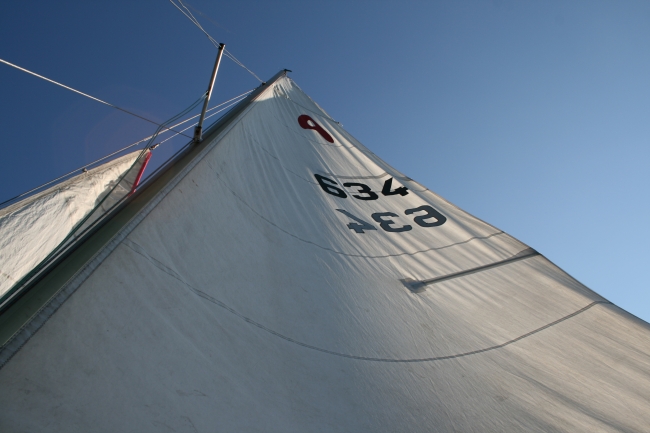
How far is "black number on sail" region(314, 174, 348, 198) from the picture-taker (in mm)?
3818

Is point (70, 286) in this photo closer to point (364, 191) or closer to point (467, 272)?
point (467, 272)

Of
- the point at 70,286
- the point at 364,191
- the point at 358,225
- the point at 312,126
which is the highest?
the point at 312,126

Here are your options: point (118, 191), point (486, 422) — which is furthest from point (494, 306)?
point (118, 191)

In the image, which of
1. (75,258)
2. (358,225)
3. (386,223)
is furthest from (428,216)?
(75,258)

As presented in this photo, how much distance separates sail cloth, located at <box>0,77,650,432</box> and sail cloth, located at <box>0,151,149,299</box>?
1.82m

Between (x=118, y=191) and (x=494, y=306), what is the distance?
5.40 meters

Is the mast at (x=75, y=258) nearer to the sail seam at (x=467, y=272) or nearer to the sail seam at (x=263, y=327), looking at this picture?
the sail seam at (x=263, y=327)

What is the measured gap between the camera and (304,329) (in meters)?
2.03

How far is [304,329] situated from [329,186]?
206 cm

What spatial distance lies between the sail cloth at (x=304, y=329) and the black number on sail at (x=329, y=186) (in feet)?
0.11

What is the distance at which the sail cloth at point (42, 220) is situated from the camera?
13.5ft

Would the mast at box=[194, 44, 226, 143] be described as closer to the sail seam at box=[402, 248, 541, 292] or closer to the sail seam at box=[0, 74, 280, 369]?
the sail seam at box=[0, 74, 280, 369]

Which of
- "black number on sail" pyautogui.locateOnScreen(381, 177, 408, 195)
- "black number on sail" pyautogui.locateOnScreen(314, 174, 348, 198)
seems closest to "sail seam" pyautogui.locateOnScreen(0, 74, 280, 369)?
"black number on sail" pyautogui.locateOnScreen(314, 174, 348, 198)

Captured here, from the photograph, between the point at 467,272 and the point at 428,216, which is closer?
the point at 467,272
